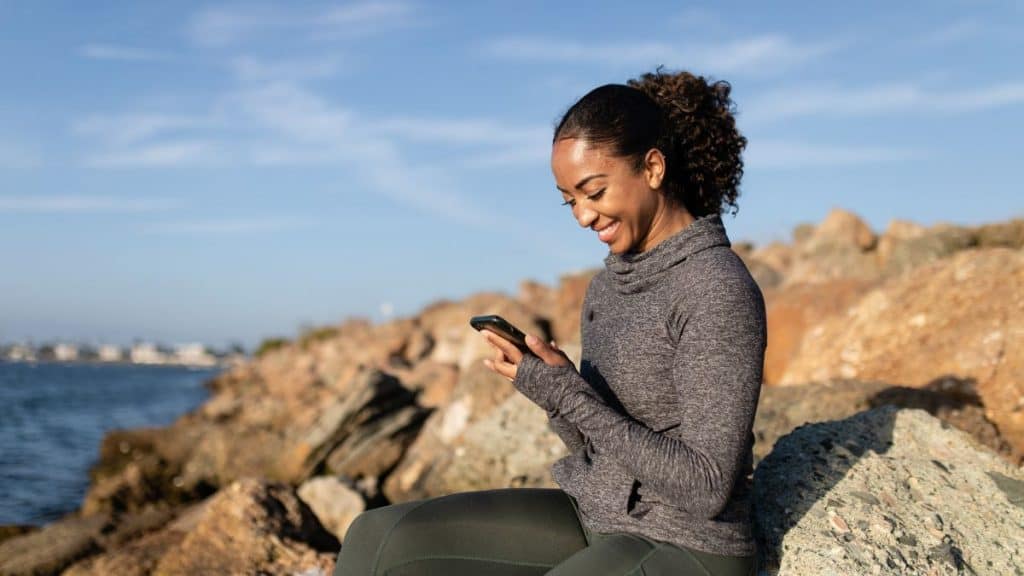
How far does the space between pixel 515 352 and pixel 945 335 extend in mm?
4647

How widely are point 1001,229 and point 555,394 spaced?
34.4ft

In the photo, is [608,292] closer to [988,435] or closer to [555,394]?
[555,394]

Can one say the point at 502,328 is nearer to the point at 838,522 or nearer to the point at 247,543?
the point at 838,522

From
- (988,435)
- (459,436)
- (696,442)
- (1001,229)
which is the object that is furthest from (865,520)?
(1001,229)

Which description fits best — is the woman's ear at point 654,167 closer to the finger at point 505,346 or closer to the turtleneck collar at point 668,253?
the turtleneck collar at point 668,253

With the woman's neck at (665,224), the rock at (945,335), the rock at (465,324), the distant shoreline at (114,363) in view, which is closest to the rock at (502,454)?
the rock at (945,335)

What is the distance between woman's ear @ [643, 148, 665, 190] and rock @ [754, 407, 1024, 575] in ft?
3.92

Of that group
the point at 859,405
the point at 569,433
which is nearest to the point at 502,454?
the point at 859,405

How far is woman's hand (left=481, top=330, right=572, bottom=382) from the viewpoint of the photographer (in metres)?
3.02

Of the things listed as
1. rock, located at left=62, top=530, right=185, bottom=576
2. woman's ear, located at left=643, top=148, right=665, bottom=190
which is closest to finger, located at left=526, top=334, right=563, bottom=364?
woman's ear, located at left=643, top=148, right=665, bottom=190

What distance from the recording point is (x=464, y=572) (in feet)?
9.90

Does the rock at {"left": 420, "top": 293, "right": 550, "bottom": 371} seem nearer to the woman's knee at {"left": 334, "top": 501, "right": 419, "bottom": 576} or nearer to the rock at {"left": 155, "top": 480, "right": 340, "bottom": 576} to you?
the rock at {"left": 155, "top": 480, "right": 340, "bottom": 576}

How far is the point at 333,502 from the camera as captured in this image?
24.4 feet

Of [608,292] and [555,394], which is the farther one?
[608,292]
